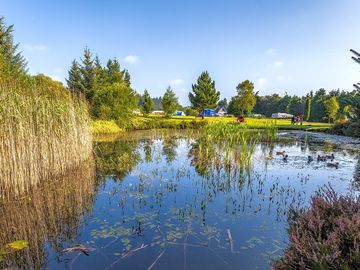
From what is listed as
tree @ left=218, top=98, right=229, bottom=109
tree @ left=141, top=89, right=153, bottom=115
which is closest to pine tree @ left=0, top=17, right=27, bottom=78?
tree @ left=141, top=89, right=153, bottom=115

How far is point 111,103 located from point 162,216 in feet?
89.7

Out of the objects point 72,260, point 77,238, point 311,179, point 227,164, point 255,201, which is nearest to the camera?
point 72,260

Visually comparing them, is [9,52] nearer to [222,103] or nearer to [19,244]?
[19,244]

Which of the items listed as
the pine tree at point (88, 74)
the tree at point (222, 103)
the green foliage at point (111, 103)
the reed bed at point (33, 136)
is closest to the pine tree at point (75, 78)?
the pine tree at point (88, 74)

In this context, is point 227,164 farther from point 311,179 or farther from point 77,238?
point 77,238

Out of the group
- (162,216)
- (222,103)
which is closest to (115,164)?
(162,216)

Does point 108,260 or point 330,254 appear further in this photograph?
point 108,260

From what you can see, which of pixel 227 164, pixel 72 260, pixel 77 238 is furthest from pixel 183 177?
pixel 72 260

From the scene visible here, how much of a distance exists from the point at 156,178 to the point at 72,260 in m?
5.50

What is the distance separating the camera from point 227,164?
10.8m

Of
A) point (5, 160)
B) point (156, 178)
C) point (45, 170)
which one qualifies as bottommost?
point (156, 178)

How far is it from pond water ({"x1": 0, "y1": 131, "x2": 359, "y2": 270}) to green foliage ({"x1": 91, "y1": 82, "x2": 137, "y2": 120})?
833 inches

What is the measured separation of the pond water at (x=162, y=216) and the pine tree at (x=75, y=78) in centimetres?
3418

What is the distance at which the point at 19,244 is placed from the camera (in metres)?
4.58
